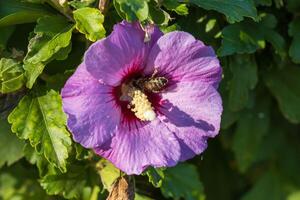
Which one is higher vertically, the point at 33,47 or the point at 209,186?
the point at 33,47

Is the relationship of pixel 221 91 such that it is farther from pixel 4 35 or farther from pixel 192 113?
pixel 4 35

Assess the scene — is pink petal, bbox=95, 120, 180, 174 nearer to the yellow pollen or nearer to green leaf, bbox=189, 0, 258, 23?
the yellow pollen

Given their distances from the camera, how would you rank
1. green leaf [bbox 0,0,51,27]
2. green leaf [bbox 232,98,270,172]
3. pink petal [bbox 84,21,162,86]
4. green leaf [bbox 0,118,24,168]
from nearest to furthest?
1. pink petal [bbox 84,21,162,86]
2. green leaf [bbox 0,0,51,27]
3. green leaf [bbox 0,118,24,168]
4. green leaf [bbox 232,98,270,172]

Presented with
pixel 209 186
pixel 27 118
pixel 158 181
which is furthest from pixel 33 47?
pixel 209 186

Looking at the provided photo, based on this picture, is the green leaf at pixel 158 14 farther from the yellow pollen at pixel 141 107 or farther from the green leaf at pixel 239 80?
the green leaf at pixel 239 80

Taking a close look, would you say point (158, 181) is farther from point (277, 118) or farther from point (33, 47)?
point (277, 118)

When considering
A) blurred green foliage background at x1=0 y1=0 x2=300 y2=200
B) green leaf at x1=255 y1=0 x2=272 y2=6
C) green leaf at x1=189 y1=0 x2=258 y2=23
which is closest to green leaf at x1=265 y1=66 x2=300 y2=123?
blurred green foliage background at x1=0 y1=0 x2=300 y2=200

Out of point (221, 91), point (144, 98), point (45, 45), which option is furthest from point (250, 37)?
point (45, 45)
